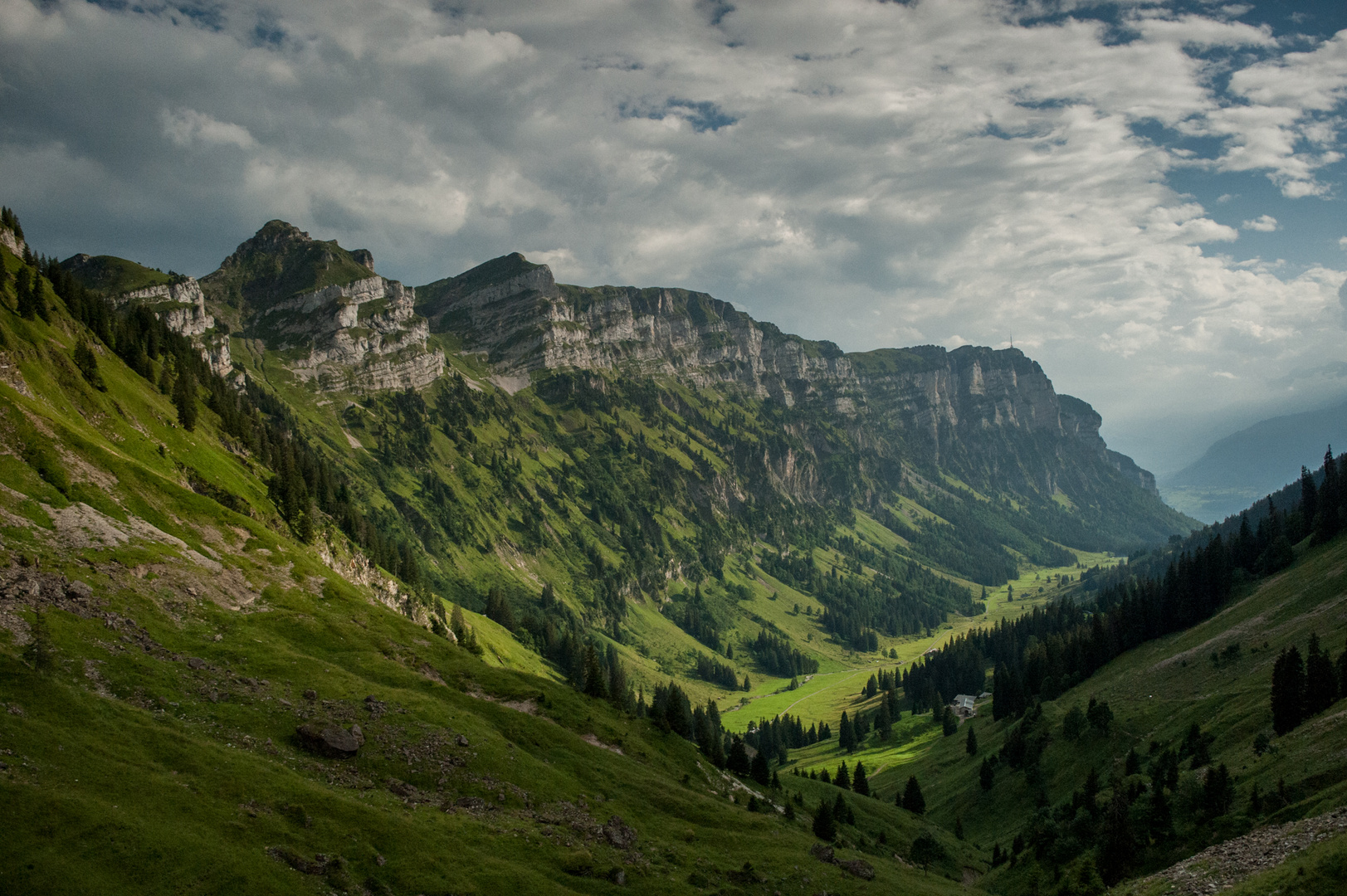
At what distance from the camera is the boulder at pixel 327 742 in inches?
2314

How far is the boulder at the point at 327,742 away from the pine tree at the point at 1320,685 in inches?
3566

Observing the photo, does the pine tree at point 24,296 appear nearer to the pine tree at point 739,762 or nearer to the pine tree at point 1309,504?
the pine tree at point 739,762

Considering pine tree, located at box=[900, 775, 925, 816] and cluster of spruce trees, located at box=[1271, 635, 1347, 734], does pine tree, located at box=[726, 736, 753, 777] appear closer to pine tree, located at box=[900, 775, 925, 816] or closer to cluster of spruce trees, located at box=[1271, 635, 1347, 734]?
pine tree, located at box=[900, 775, 925, 816]

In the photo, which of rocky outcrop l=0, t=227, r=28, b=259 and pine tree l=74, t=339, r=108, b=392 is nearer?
pine tree l=74, t=339, r=108, b=392

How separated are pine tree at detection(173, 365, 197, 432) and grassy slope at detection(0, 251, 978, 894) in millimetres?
13046

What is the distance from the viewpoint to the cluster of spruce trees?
7238 centimetres

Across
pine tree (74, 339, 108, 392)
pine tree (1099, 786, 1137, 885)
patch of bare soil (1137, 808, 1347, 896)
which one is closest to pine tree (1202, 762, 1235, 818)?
pine tree (1099, 786, 1137, 885)

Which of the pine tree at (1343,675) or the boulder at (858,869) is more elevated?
the pine tree at (1343,675)

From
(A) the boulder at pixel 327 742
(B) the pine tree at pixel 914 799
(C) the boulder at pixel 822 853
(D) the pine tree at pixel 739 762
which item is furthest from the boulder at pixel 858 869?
(B) the pine tree at pixel 914 799

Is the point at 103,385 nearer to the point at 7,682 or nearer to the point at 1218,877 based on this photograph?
the point at 7,682

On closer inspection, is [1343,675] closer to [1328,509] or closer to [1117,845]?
[1117,845]

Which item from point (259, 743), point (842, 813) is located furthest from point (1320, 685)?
point (259, 743)

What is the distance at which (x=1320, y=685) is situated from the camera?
7325 centimetres

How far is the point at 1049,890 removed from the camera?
73.6m
